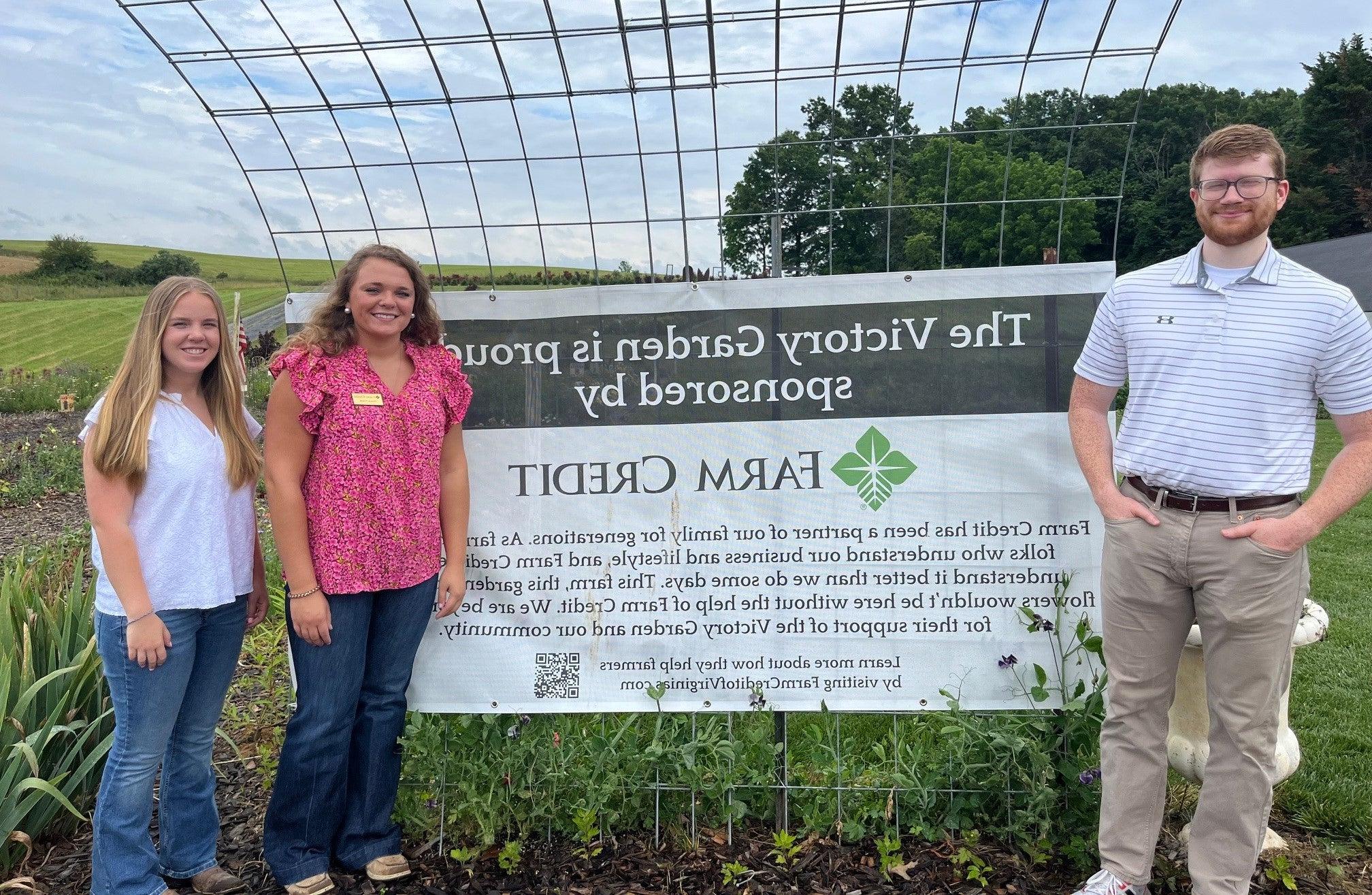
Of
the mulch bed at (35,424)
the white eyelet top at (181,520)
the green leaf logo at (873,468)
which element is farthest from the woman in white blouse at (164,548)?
the mulch bed at (35,424)

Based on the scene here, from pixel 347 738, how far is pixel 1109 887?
2.25 m

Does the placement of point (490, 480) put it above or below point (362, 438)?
below

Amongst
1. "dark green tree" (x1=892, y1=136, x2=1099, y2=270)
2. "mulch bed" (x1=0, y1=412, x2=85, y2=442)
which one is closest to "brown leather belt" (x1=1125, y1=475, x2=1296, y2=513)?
"dark green tree" (x1=892, y1=136, x2=1099, y2=270)

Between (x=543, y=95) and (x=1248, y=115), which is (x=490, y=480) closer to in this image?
(x=543, y=95)

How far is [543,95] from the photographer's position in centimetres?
468

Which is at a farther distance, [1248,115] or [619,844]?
[1248,115]

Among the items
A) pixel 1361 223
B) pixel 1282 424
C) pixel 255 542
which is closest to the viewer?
pixel 1282 424

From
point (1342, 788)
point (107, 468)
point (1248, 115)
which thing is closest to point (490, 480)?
point (107, 468)

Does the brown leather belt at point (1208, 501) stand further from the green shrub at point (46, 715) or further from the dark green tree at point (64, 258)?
the dark green tree at point (64, 258)

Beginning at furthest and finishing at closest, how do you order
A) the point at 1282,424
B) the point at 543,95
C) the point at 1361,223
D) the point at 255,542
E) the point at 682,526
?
the point at 1361,223 → the point at 543,95 → the point at 682,526 → the point at 255,542 → the point at 1282,424

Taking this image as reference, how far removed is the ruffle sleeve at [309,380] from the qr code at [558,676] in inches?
42.4

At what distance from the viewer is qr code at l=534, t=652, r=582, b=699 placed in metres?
3.10

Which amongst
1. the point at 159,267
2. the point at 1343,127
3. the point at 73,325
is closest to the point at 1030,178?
the point at 73,325

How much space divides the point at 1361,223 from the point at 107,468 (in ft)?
174
